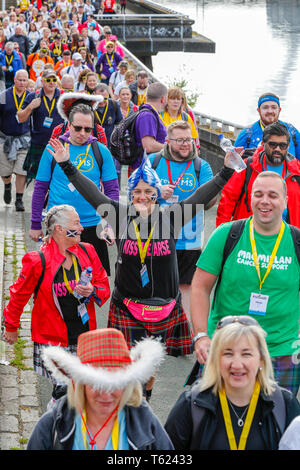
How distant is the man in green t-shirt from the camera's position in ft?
16.5

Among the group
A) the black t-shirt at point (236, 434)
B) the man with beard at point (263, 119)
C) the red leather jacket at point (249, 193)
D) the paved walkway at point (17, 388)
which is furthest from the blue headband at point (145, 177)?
the man with beard at point (263, 119)

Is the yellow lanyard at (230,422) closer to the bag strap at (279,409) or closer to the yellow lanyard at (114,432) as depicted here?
the bag strap at (279,409)

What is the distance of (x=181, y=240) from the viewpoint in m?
7.59

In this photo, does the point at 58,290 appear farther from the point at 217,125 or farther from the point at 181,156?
the point at 217,125

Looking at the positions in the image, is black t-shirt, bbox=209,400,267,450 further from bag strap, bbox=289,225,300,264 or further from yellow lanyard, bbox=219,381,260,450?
bag strap, bbox=289,225,300,264

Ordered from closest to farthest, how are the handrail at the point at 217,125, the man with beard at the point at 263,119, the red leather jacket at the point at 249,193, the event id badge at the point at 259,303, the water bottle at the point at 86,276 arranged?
the event id badge at the point at 259,303 → the water bottle at the point at 86,276 → the red leather jacket at the point at 249,193 → the man with beard at the point at 263,119 → the handrail at the point at 217,125

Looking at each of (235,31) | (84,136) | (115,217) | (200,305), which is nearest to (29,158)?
(84,136)

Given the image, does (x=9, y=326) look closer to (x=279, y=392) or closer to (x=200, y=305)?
(x=200, y=305)

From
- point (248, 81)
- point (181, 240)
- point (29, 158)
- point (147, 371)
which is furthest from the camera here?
point (248, 81)

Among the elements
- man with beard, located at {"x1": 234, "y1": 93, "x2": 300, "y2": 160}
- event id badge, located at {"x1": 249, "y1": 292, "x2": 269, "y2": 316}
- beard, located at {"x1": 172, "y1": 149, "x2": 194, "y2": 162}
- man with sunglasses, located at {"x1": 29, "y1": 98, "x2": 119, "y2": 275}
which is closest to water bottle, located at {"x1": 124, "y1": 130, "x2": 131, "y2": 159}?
man with beard, located at {"x1": 234, "y1": 93, "x2": 300, "y2": 160}

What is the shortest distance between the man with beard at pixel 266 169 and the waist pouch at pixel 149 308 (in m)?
1.28

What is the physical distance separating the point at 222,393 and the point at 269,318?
1.06 meters

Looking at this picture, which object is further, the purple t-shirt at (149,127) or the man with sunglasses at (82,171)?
the purple t-shirt at (149,127)

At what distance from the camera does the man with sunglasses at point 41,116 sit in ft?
37.7
